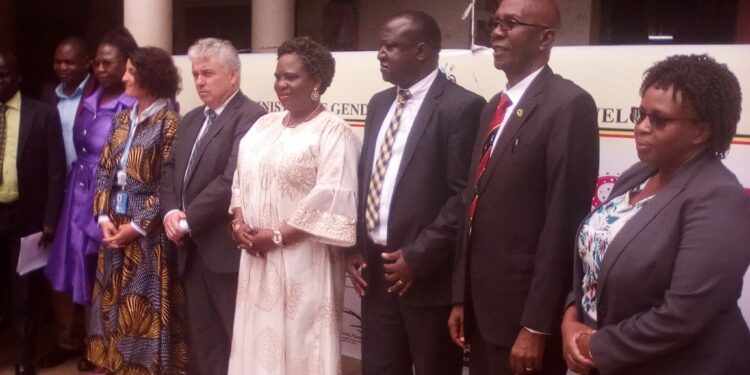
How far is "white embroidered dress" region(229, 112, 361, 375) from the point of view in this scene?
317 centimetres

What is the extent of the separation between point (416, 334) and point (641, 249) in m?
1.14

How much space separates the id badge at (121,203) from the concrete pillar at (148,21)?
199 centimetres

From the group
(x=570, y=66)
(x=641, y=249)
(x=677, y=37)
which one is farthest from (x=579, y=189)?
(x=677, y=37)

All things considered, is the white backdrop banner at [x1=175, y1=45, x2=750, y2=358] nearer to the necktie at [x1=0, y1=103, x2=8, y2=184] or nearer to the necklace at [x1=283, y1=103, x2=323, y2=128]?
the necklace at [x1=283, y1=103, x2=323, y2=128]

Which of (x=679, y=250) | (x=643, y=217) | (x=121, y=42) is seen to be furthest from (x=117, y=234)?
(x=679, y=250)

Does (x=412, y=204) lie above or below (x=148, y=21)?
below

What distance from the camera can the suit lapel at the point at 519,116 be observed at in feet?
8.20

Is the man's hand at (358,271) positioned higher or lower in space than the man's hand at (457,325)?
higher

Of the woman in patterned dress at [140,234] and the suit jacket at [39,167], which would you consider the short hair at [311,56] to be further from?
the suit jacket at [39,167]

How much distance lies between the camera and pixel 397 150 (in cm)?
300

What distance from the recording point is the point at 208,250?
3.64m

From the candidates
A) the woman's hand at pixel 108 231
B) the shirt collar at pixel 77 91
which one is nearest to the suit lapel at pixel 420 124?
the woman's hand at pixel 108 231

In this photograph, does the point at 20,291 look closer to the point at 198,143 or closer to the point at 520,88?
the point at 198,143

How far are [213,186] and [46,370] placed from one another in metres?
2.01
